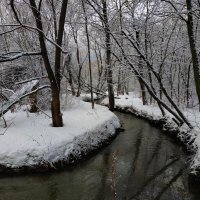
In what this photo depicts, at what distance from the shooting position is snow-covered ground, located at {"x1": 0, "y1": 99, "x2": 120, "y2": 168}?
365 inches

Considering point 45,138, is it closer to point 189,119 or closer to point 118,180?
point 118,180

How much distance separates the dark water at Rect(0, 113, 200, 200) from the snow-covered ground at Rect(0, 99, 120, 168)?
0.57 meters

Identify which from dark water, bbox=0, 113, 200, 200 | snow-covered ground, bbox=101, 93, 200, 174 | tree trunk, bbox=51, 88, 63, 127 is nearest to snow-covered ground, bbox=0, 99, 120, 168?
tree trunk, bbox=51, 88, 63, 127

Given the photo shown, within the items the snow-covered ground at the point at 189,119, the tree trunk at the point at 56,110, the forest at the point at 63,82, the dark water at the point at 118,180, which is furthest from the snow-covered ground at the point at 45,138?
the snow-covered ground at the point at 189,119

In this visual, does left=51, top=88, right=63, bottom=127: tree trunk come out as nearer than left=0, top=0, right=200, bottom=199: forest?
No

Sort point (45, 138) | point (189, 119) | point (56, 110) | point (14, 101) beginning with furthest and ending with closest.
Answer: point (189, 119) → point (56, 110) → point (14, 101) → point (45, 138)

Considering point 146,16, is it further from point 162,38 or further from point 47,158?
point 47,158

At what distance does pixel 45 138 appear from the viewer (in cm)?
1011

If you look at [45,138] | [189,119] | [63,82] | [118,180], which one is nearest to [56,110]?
[45,138]

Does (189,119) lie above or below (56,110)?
below

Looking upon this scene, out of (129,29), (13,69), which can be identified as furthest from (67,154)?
(13,69)

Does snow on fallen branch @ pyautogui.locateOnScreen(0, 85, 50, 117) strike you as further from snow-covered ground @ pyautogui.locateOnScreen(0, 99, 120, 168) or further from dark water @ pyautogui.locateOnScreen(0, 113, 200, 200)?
dark water @ pyautogui.locateOnScreen(0, 113, 200, 200)

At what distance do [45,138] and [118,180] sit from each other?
3.15 meters

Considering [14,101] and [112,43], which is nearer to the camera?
[14,101]
